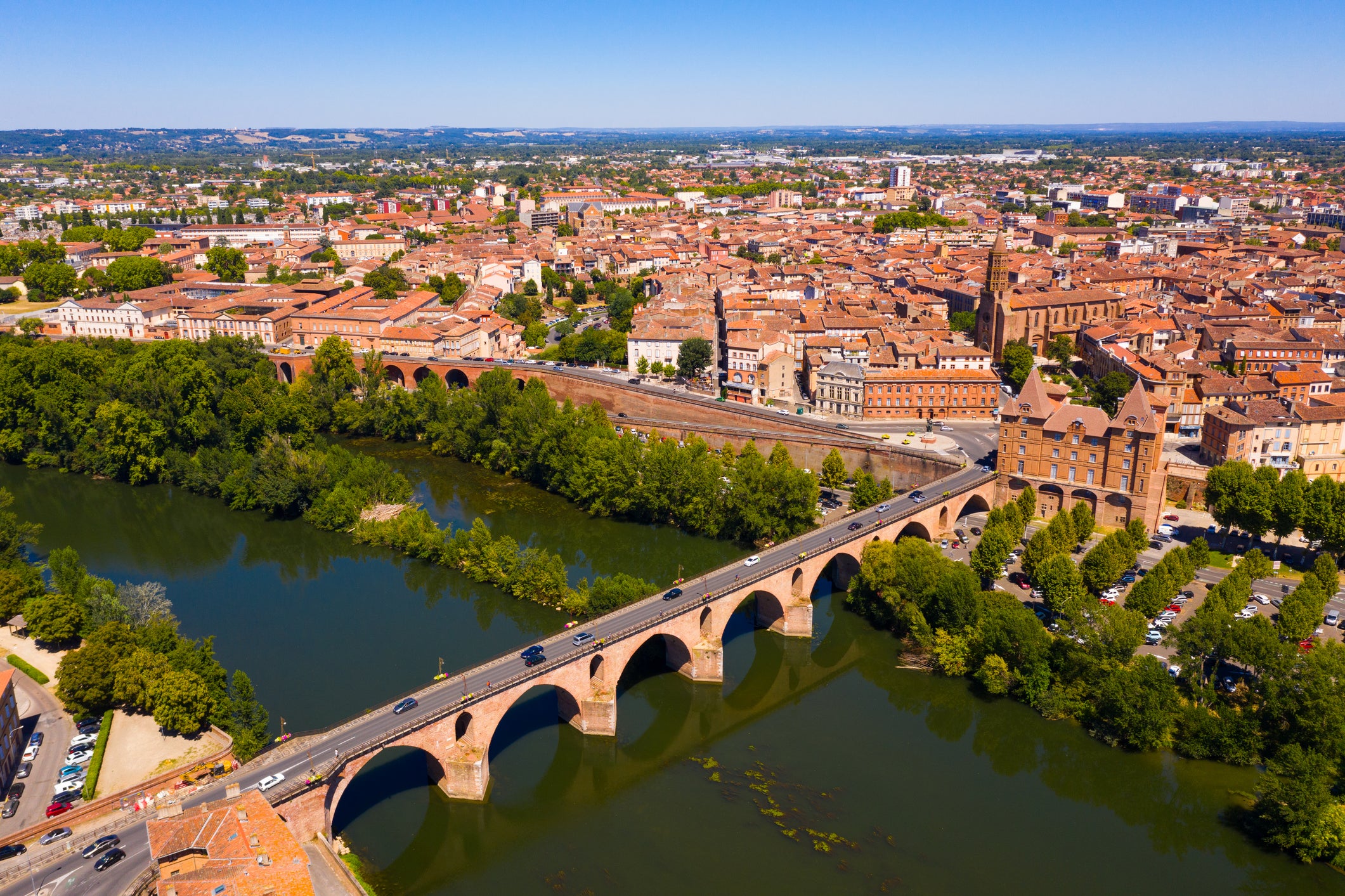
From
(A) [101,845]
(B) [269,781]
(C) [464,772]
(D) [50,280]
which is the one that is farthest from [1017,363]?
(D) [50,280]

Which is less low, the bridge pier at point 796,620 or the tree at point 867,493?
the tree at point 867,493

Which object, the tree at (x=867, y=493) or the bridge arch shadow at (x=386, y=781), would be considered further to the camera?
the tree at (x=867, y=493)

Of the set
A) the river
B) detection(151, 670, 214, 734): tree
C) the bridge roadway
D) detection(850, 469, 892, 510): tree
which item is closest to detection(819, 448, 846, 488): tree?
detection(850, 469, 892, 510): tree

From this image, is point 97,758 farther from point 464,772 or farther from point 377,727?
point 464,772

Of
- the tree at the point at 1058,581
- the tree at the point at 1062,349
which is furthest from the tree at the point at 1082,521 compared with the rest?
the tree at the point at 1062,349

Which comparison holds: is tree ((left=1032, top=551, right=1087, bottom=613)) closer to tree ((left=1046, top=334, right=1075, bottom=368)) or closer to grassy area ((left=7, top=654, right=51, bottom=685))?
grassy area ((left=7, top=654, right=51, bottom=685))

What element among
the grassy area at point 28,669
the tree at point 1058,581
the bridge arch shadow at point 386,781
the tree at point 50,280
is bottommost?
the bridge arch shadow at point 386,781

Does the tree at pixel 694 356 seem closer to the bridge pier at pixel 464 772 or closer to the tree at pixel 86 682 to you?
the bridge pier at pixel 464 772
